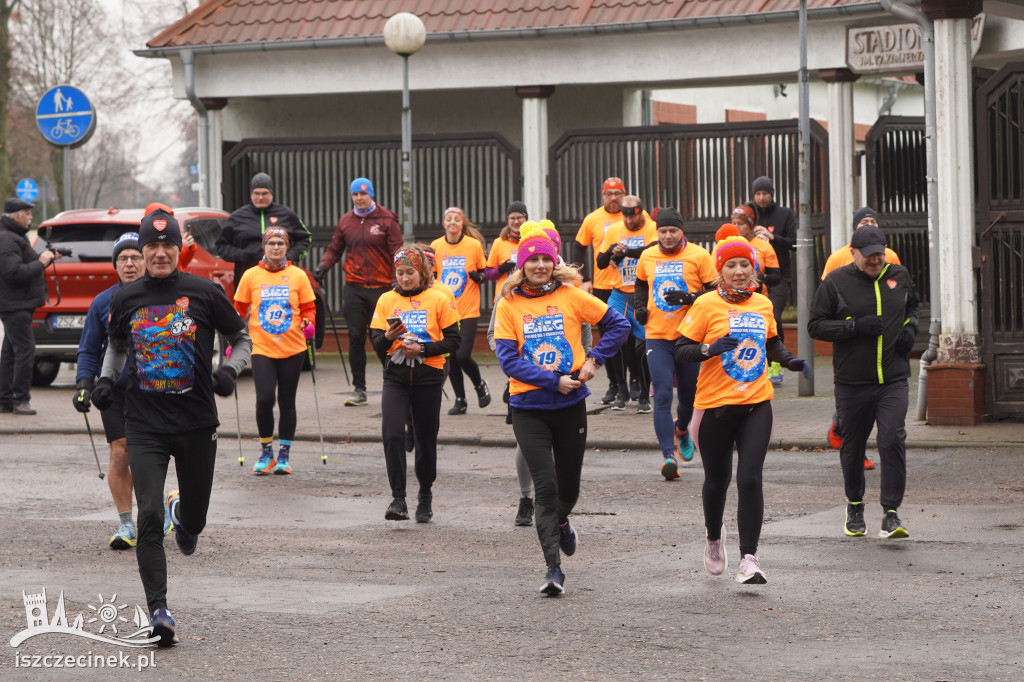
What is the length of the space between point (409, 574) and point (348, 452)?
5.26 meters

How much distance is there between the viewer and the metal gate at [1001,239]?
13.6 m

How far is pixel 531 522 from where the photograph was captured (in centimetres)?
979

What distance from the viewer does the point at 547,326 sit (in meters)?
8.20

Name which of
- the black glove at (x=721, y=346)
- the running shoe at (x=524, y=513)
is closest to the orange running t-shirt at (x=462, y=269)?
the running shoe at (x=524, y=513)

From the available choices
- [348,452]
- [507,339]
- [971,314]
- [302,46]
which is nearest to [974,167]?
[971,314]

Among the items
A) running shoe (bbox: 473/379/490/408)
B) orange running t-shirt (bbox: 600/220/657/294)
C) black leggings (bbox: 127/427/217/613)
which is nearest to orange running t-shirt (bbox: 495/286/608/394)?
black leggings (bbox: 127/427/217/613)

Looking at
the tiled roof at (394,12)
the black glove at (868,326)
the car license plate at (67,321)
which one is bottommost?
the black glove at (868,326)

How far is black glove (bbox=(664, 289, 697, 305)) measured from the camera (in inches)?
432

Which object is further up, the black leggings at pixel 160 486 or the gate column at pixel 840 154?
the gate column at pixel 840 154

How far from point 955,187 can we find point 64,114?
33.6 ft

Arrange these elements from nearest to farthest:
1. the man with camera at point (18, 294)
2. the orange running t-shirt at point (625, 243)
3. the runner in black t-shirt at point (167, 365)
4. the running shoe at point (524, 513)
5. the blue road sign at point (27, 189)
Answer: the runner in black t-shirt at point (167, 365), the running shoe at point (524, 513), the orange running t-shirt at point (625, 243), the man with camera at point (18, 294), the blue road sign at point (27, 189)

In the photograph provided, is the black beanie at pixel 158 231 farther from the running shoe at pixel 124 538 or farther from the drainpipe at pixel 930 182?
the drainpipe at pixel 930 182

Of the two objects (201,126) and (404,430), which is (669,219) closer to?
(404,430)

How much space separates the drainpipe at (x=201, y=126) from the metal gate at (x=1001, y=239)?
39.4ft
